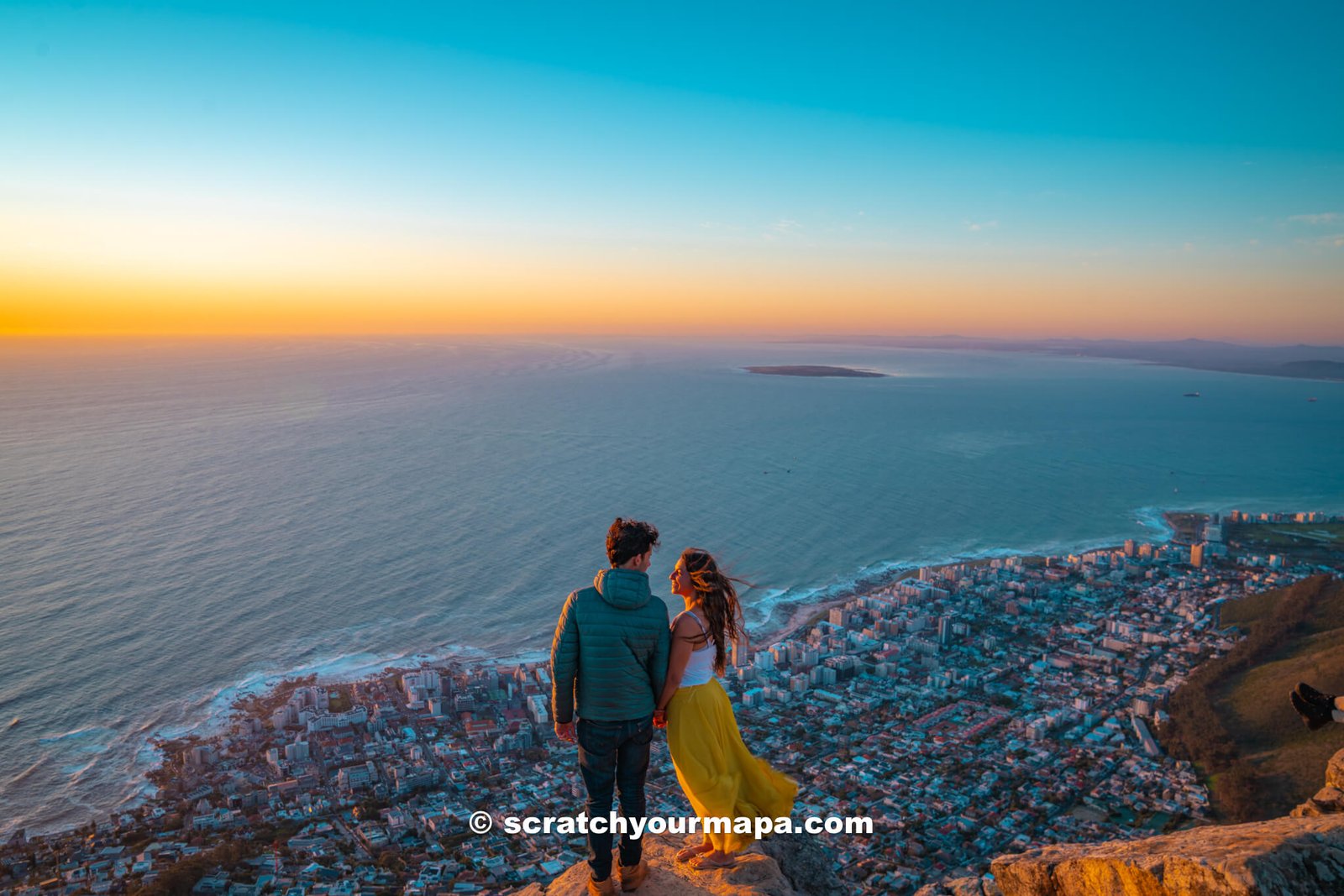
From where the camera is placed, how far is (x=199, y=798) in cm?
1033

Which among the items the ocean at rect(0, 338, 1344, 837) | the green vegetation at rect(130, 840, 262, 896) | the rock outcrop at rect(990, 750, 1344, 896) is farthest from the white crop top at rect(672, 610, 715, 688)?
the ocean at rect(0, 338, 1344, 837)

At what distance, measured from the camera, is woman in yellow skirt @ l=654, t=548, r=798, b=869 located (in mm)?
3408

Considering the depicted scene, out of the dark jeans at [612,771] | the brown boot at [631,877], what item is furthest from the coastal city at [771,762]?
the dark jeans at [612,771]

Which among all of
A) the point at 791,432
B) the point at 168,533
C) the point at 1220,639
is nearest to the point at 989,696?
the point at 1220,639

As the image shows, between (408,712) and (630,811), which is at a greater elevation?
(630,811)

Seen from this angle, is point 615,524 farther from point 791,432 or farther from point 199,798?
point 791,432

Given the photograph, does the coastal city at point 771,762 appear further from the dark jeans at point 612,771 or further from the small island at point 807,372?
the small island at point 807,372

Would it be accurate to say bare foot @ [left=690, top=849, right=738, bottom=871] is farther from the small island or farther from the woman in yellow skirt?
the small island

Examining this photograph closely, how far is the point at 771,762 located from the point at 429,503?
2044cm

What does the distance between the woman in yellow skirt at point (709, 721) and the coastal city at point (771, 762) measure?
20.5ft

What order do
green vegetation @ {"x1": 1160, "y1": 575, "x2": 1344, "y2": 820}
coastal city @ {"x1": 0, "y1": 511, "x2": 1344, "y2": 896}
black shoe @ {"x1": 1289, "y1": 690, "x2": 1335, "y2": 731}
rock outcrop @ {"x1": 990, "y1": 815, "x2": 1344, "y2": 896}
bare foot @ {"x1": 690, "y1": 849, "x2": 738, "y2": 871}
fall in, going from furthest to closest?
green vegetation @ {"x1": 1160, "y1": 575, "x2": 1344, "y2": 820}
coastal city @ {"x1": 0, "y1": 511, "x2": 1344, "y2": 896}
black shoe @ {"x1": 1289, "y1": 690, "x2": 1335, "y2": 731}
bare foot @ {"x1": 690, "y1": 849, "x2": 738, "y2": 871}
rock outcrop @ {"x1": 990, "y1": 815, "x2": 1344, "y2": 896}

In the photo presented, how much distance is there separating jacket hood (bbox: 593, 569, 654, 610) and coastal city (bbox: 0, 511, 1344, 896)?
709cm

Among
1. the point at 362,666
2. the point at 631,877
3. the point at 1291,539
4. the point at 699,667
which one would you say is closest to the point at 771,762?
the point at 362,666

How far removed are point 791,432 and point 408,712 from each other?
40.1 m
